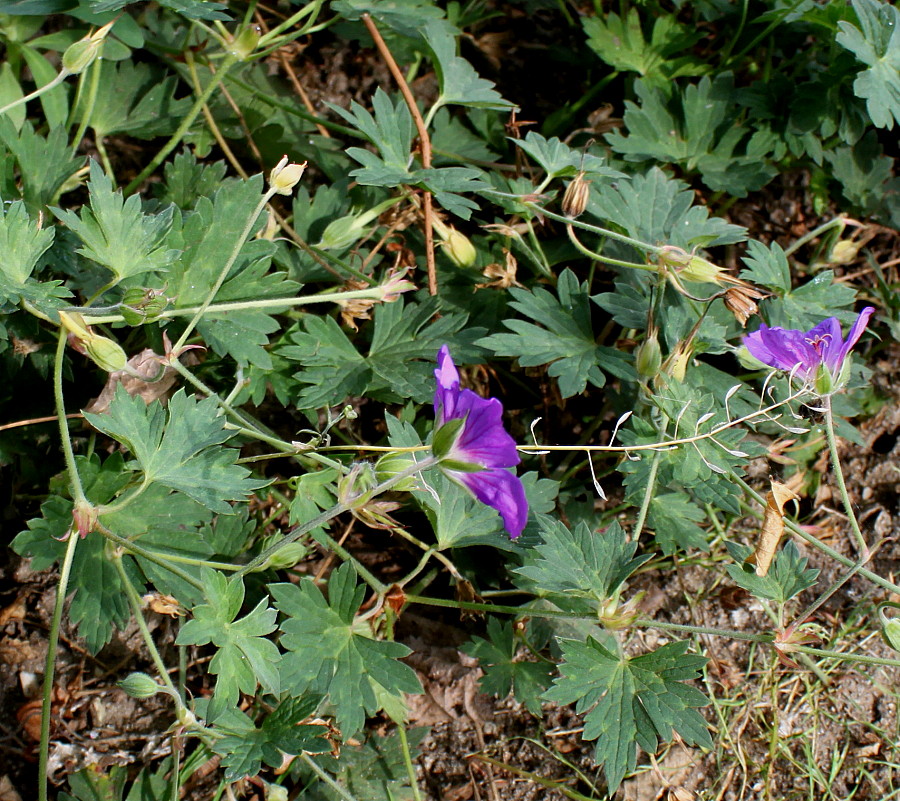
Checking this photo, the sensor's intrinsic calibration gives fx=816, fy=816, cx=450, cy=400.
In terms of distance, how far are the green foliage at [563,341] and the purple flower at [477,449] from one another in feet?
1.59

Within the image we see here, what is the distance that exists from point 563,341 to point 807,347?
0.44 meters

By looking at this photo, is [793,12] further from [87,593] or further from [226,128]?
[87,593]

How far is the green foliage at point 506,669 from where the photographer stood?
1496mm

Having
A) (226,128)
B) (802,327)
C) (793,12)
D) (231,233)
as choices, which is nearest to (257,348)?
(231,233)

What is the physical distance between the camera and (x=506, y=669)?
1521mm

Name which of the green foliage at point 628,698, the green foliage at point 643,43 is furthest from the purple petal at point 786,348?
the green foliage at point 643,43

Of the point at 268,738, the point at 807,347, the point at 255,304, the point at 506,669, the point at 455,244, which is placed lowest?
the point at 506,669

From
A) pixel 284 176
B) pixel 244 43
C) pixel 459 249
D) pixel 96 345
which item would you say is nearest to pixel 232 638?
pixel 96 345

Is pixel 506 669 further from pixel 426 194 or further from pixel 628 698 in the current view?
pixel 426 194

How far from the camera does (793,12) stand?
1749mm

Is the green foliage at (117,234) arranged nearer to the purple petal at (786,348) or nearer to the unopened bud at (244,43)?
the unopened bud at (244,43)

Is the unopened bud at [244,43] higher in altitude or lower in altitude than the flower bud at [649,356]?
higher

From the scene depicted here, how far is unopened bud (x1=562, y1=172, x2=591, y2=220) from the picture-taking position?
155 centimetres

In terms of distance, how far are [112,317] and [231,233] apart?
0.27 meters
